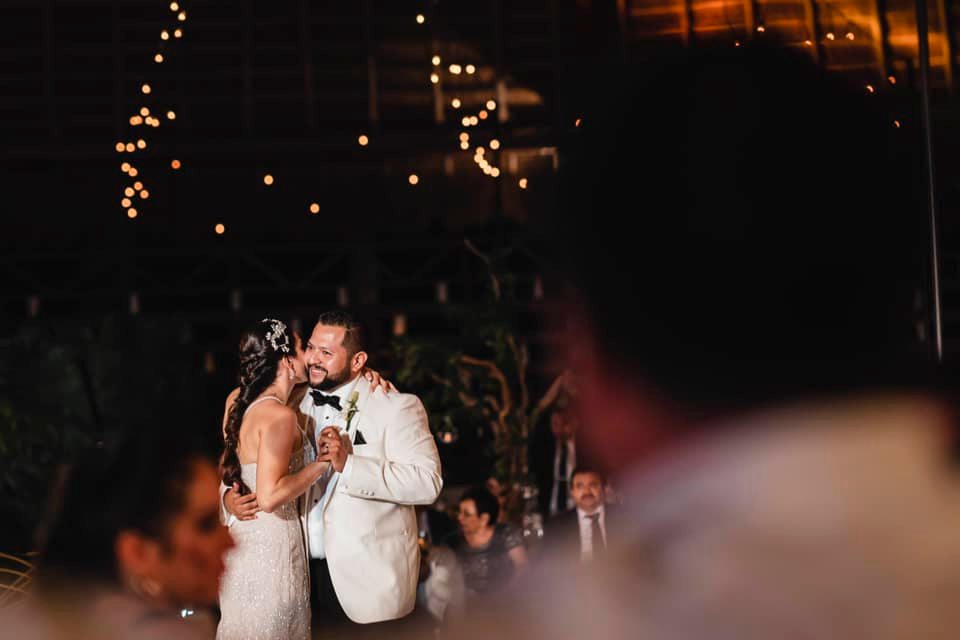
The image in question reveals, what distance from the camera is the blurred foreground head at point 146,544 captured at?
2.79 meters

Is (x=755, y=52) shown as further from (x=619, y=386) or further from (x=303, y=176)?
(x=303, y=176)

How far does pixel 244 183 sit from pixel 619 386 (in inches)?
277

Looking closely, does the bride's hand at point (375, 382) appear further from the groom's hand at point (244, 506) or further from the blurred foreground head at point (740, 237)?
the blurred foreground head at point (740, 237)

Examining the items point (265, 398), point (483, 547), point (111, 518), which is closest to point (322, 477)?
point (265, 398)

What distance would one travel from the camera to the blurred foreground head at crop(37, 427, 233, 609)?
2791 millimetres

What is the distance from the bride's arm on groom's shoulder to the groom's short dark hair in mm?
277

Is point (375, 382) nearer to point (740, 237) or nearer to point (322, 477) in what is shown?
point (322, 477)

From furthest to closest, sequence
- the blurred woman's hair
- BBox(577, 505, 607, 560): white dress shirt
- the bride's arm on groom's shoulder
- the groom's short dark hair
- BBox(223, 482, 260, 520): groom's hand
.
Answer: BBox(577, 505, 607, 560): white dress shirt
the blurred woman's hair
the groom's short dark hair
BBox(223, 482, 260, 520): groom's hand
the bride's arm on groom's shoulder

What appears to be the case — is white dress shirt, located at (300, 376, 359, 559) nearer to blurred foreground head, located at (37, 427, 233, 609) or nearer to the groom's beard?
the groom's beard

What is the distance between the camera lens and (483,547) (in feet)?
13.9

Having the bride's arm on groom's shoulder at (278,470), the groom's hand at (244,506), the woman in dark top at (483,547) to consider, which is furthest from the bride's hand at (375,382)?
the woman in dark top at (483,547)

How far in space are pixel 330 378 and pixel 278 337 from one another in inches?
7.1

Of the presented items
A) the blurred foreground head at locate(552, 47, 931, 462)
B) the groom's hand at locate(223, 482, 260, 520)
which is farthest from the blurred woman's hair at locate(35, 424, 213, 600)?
the blurred foreground head at locate(552, 47, 931, 462)

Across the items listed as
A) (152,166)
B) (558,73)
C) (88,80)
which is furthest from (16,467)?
(558,73)
